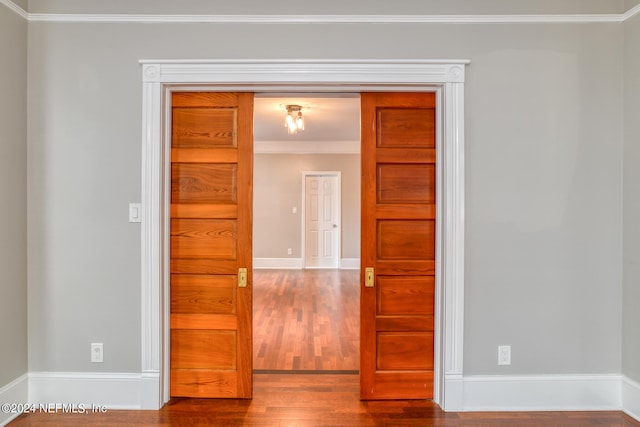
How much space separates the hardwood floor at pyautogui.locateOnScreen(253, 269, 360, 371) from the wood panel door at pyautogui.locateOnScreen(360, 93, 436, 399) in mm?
665

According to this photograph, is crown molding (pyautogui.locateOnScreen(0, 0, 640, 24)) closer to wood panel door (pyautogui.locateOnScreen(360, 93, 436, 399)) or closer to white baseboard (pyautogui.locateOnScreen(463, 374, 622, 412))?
wood panel door (pyautogui.locateOnScreen(360, 93, 436, 399))

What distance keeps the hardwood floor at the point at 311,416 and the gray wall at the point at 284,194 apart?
19.6ft

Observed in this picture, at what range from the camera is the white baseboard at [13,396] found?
2322 mm

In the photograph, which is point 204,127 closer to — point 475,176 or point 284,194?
point 475,176

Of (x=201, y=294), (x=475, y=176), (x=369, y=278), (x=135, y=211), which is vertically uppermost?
(x=475, y=176)

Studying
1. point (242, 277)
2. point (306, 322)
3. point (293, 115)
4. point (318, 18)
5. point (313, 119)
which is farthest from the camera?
point (313, 119)

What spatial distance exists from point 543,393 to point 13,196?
12.3ft

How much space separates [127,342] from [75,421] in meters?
0.53

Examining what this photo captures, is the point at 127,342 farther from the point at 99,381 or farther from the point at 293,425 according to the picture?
the point at 293,425

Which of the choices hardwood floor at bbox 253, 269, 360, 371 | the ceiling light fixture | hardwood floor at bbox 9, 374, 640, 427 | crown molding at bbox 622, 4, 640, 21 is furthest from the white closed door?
crown molding at bbox 622, 4, 640, 21

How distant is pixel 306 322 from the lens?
15.1 feet

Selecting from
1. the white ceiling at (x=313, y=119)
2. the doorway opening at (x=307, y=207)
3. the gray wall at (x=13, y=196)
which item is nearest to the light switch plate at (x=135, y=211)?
the gray wall at (x=13, y=196)

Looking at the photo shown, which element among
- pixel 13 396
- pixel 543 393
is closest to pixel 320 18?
pixel 543 393

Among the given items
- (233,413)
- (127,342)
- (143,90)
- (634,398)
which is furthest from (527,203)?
(127,342)
